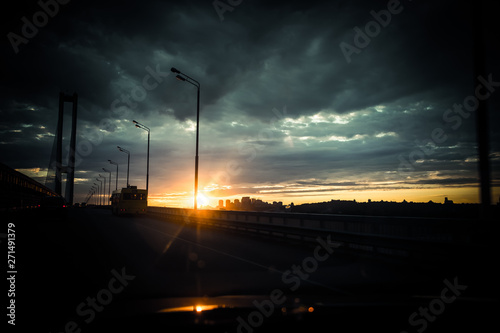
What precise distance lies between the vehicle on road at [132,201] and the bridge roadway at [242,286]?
28488mm

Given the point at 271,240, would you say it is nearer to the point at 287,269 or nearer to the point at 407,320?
the point at 287,269

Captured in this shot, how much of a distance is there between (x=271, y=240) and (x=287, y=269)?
6.55 metres

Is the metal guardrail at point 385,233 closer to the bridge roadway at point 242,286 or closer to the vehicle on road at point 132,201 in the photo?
the bridge roadway at point 242,286

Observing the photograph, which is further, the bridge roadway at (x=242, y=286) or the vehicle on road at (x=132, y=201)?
the vehicle on road at (x=132, y=201)

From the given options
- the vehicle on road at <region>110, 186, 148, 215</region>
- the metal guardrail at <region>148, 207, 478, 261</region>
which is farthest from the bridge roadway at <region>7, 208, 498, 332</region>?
the vehicle on road at <region>110, 186, 148, 215</region>

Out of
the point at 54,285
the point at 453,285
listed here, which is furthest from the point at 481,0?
the point at 54,285

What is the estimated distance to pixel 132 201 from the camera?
39.6 metres

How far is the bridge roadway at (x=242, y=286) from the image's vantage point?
3.22 meters

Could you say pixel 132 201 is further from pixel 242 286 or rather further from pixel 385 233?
pixel 242 286

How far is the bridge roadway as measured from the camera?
322cm

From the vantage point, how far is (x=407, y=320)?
3.14m

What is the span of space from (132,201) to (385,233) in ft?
115

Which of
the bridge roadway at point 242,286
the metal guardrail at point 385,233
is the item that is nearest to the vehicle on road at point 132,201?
the metal guardrail at point 385,233

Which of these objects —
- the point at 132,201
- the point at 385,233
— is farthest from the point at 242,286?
the point at 132,201
